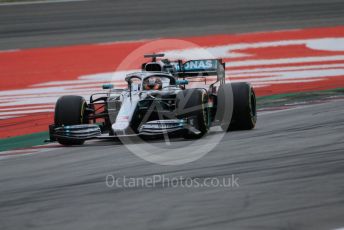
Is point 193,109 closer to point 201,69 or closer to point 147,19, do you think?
point 201,69

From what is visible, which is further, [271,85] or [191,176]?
[271,85]

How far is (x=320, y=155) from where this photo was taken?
10.9 metres

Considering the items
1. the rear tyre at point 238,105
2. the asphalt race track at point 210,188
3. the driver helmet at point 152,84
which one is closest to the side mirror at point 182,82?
the driver helmet at point 152,84

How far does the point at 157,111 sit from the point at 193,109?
2.14 ft

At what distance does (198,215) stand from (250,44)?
1927cm

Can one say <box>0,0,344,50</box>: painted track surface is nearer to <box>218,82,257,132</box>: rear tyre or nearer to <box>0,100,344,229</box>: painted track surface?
<box>218,82,257,132</box>: rear tyre

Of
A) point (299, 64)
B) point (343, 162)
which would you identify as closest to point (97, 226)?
point (343, 162)

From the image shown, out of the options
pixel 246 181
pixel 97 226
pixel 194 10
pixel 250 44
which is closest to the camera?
pixel 97 226

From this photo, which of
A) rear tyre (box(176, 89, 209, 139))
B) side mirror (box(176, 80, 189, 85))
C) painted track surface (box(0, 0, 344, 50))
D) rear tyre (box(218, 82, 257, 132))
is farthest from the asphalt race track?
painted track surface (box(0, 0, 344, 50))

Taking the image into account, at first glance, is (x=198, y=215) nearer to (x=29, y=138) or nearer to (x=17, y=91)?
(x=29, y=138)

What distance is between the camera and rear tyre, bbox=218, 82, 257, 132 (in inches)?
544

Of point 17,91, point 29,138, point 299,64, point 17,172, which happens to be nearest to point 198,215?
point 17,172

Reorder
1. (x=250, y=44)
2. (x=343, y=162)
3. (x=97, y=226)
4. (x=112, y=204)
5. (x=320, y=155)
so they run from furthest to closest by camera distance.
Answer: (x=250, y=44), (x=320, y=155), (x=343, y=162), (x=112, y=204), (x=97, y=226)

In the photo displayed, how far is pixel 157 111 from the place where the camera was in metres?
13.3
